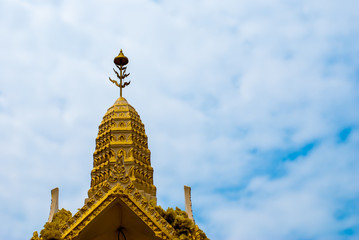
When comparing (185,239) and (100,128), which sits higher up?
(100,128)

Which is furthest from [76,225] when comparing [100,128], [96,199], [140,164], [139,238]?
[100,128]

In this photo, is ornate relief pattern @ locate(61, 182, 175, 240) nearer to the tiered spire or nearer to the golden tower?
the golden tower

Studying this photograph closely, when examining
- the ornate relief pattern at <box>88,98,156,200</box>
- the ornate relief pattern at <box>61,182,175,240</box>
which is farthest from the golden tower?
the ornate relief pattern at <box>88,98,156,200</box>

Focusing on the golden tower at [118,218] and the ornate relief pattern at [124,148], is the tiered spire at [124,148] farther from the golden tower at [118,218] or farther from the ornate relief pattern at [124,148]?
the golden tower at [118,218]

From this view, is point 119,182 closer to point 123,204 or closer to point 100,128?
point 123,204

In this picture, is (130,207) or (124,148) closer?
(130,207)

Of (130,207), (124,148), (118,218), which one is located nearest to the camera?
(130,207)

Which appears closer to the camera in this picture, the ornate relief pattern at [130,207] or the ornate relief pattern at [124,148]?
the ornate relief pattern at [130,207]

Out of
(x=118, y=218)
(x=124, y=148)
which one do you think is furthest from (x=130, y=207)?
(x=124, y=148)

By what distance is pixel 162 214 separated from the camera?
15047 millimetres

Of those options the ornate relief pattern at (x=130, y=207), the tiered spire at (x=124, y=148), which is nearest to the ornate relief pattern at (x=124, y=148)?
the tiered spire at (x=124, y=148)

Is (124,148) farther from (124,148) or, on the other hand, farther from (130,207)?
(130,207)

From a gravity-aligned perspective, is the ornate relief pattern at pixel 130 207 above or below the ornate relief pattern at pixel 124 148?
below

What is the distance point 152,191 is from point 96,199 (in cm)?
524
